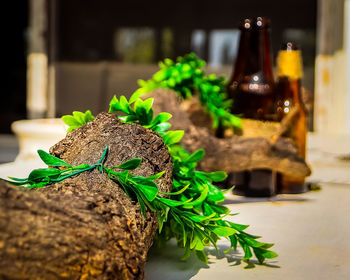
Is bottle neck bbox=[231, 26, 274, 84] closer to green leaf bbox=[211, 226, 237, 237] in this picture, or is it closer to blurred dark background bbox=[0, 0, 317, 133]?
green leaf bbox=[211, 226, 237, 237]

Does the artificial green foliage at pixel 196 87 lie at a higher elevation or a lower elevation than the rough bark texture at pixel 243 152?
higher

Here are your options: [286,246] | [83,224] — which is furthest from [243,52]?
[83,224]

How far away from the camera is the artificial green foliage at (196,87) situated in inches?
40.5

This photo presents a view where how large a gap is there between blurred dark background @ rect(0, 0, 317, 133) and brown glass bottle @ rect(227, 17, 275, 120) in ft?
3.77

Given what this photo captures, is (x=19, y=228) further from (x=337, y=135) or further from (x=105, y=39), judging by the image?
(x=105, y=39)

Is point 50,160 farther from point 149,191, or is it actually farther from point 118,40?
point 118,40

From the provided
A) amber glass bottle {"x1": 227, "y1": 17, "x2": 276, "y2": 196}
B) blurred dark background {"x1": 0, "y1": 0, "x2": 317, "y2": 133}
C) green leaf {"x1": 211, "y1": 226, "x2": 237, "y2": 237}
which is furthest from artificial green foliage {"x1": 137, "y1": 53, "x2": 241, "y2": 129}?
blurred dark background {"x1": 0, "y1": 0, "x2": 317, "y2": 133}

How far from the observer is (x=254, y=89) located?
0.97m

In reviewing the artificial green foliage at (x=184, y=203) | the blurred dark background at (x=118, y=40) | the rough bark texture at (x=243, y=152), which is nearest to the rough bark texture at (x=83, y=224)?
the artificial green foliage at (x=184, y=203)

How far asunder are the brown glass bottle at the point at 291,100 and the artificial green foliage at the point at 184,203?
1.31 feet

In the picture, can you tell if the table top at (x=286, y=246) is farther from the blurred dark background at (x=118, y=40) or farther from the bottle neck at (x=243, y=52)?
the blurred dark background at (x=118, y=40)

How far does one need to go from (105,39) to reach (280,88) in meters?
1.53

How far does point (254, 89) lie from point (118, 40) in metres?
1.48

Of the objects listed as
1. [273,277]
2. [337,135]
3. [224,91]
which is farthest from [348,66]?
[273,277]
